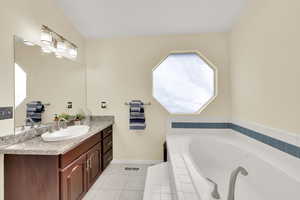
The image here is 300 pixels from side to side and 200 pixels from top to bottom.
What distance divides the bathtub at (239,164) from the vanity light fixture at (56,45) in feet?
6.68

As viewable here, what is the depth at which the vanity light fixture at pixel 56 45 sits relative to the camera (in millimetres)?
1901

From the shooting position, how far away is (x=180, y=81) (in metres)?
2.91

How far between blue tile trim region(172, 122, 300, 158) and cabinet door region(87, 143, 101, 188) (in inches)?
51.7

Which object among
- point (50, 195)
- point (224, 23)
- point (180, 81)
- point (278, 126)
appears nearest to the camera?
point (50, 195)

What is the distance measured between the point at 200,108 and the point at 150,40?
4.98ft

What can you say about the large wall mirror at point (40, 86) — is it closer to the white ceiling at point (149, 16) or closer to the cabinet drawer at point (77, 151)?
the cabinet drawer at point (77, 151)

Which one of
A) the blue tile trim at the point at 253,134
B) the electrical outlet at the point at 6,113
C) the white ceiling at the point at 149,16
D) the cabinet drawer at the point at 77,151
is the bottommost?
the cabinet drawer at the point at 77,151

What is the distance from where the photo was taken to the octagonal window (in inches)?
109

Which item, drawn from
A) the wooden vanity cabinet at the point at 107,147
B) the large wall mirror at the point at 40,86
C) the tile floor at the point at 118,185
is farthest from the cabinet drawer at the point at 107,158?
the large wall mirror at the point at 40,86

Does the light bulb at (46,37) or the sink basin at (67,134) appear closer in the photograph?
the sink basin at (67,134)

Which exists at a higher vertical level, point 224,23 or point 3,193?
point 224,23

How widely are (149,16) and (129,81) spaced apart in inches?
43.6

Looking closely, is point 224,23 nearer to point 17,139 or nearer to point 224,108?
point 224,108

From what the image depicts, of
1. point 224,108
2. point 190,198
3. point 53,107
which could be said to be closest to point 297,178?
point 190,198
